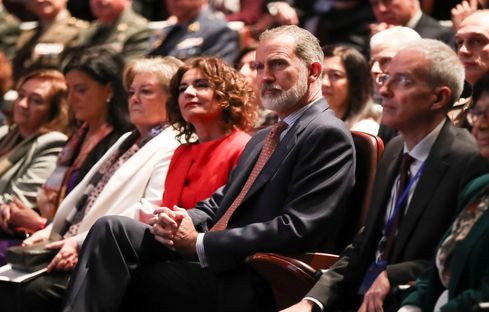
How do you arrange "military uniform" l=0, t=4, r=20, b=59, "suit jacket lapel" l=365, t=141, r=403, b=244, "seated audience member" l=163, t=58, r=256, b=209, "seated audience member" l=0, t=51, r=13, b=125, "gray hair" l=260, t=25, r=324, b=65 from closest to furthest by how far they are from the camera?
"suit jacket lapel" l=365, t=141, r=403, b=244, "gray hair" l=260, t=25, r=324, b=65, "seated audience member" l=163, t=58, r=256, b=209, "seated audience member" l=0, t=51, r=13, b=125, "military uniform" l=0, t=4, r=20, b=59

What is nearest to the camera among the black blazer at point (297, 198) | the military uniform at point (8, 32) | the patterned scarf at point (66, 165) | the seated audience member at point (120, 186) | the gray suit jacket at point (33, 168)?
the black blazer at point (297, 198)

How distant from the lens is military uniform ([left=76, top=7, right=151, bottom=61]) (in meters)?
8.27

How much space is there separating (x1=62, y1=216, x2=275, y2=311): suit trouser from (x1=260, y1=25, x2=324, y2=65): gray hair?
0.92m

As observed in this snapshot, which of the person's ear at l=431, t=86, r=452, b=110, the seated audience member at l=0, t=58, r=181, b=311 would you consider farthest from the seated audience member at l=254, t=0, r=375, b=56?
the person's ear at l=431, t=86, r=452, b=110

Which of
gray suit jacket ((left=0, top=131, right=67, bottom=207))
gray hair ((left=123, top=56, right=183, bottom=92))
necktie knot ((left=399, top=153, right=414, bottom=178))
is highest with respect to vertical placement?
necktie knot ((left=399, top=153, right=414, bottom=178))

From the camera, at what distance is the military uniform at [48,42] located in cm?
875

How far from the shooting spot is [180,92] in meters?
5.46

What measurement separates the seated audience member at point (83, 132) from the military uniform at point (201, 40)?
1.17m

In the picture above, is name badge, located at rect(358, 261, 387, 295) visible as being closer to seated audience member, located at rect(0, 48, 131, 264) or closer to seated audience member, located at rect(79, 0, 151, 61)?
seated audience member, located at rect(0, 48, 131, 264)

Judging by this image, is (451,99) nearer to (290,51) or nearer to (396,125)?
(396,125)

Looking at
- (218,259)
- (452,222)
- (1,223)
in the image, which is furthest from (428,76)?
(1,223)

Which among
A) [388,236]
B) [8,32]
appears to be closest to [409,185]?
[388,236]

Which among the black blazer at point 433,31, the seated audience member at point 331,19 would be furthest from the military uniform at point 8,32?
the black blazer at point 433,31

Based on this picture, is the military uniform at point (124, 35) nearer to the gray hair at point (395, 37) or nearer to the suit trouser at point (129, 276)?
the gray hair at point (395, 37)
